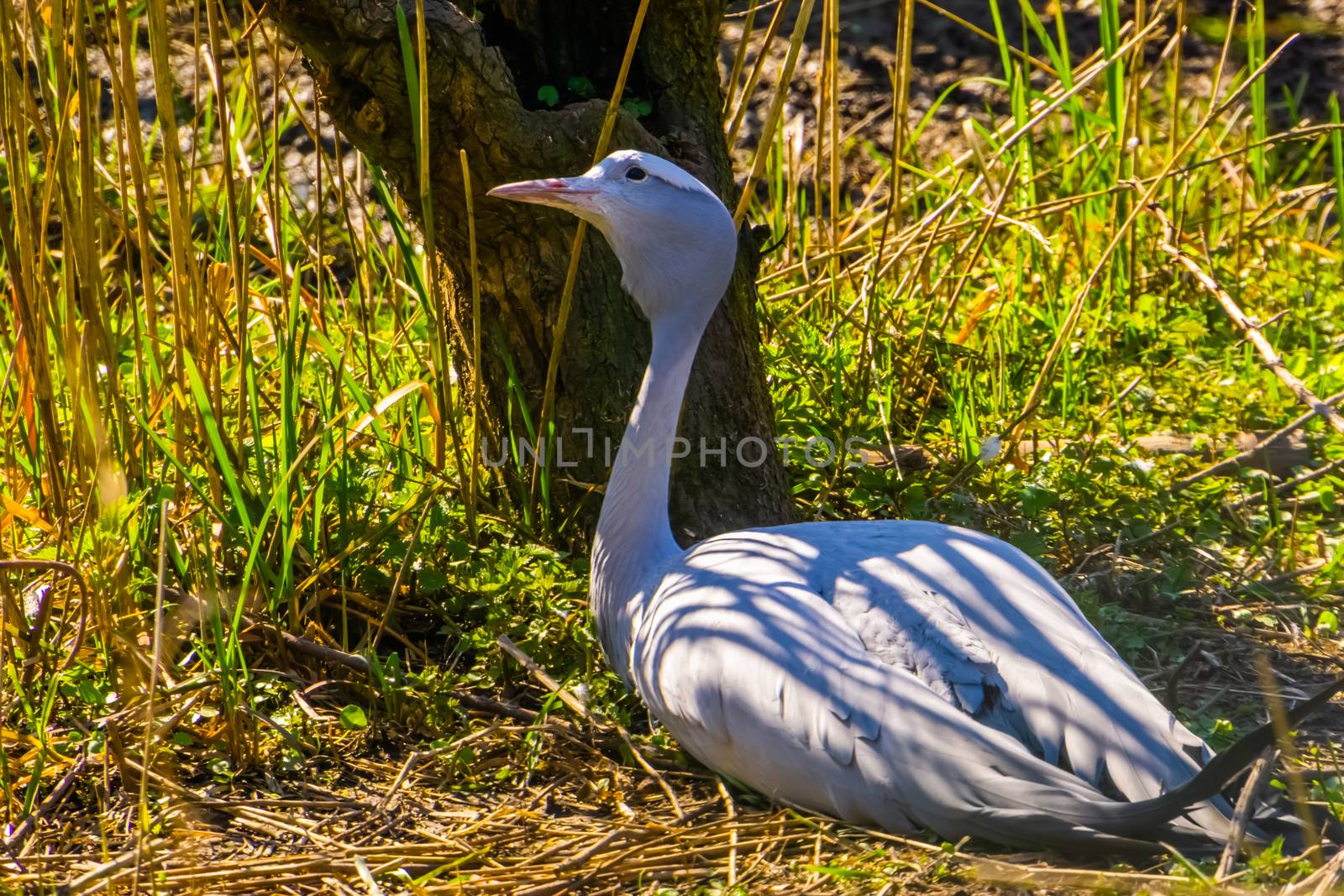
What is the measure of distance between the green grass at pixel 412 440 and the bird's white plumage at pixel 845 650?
23cm

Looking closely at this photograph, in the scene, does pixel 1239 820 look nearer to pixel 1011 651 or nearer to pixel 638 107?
pixel 1011 651

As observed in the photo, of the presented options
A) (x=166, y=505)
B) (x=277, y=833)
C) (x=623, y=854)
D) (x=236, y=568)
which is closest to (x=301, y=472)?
(x=236, y=568)

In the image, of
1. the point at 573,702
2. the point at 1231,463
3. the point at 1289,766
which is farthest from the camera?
the point at 1231,463

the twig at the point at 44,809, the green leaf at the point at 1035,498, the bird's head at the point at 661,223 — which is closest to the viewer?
the twig at the point at 44,809

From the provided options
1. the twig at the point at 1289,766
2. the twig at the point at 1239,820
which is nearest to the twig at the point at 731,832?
the twig at the point at 1239,820

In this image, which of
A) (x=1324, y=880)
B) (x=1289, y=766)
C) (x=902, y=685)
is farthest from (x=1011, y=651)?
(x=1324, y=880)

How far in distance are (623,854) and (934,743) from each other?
19.2 inches

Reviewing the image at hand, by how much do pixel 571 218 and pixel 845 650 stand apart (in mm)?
1046

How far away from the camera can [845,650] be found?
82.9 inches

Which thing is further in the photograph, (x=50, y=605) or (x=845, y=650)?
(x=50, y=605)

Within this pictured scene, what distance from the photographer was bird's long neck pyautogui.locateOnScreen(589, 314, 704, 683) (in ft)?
8.15

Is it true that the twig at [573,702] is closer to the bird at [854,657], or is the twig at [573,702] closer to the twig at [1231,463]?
the bird at [854,657]

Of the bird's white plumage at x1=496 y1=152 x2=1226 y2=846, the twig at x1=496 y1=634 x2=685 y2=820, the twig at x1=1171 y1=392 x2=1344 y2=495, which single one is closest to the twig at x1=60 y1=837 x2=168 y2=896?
the twig at x1=496 y1=634 x2=685 y2=820

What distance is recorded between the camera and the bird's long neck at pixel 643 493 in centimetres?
248
